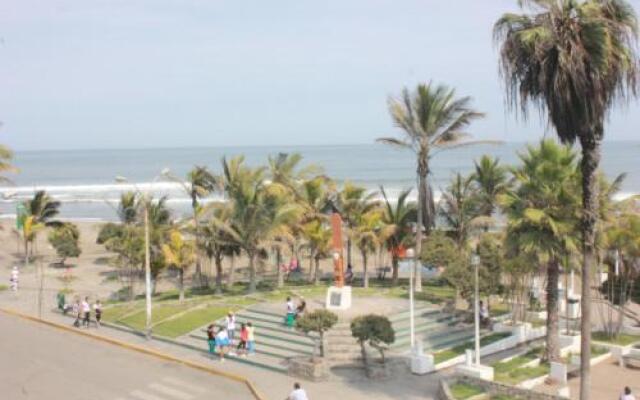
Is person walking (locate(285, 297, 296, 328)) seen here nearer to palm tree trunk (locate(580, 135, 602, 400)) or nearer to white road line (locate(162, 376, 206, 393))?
white road line (locate(162, 376, 206, 393))

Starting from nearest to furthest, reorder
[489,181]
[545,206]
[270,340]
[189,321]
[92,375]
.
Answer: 1. [545,206]
2. [92,375]
3. [270,340]
4. [189,321]
5. [489,181]

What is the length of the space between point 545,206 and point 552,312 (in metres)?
3.51

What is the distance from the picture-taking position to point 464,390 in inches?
748

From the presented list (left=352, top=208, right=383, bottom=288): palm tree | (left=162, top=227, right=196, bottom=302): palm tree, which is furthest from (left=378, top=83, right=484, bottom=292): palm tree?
(left=162, top=227, right=196, bottom=302): palm tree

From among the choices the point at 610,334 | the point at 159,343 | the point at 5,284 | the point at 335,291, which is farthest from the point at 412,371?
the point at 5,284

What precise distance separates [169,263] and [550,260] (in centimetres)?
1829

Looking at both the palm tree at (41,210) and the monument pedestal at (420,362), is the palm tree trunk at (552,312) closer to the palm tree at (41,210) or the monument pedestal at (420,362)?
the monument pedestal at (420,362)

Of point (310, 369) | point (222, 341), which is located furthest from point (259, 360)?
point (310, 369)

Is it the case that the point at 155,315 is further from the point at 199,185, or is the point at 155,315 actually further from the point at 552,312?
the point at 552,312

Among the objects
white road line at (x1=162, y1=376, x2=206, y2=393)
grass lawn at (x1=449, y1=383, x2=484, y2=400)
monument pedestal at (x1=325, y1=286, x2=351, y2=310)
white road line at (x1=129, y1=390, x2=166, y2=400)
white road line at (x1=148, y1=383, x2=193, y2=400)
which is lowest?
white road line at (x1=129, y1=390, x2=166, y2=400)

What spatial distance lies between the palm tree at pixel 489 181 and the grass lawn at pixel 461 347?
10750mm

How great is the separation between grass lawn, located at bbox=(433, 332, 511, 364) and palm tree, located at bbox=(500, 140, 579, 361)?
4476 millimetres

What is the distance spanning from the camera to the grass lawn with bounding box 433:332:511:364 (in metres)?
22.5

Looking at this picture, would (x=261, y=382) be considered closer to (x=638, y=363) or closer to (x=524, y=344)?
(x=524, y=344)
